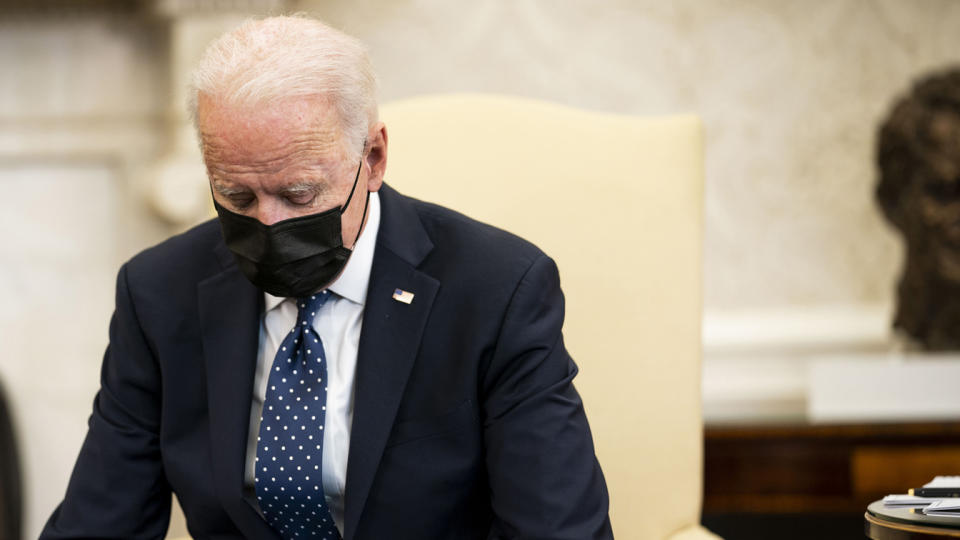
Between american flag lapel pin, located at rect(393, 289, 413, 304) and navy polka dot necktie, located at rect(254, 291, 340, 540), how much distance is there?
10 cm

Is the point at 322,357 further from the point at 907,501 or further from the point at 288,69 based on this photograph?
the point at 907,501

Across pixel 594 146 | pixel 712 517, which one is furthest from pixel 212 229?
pixel 712 517

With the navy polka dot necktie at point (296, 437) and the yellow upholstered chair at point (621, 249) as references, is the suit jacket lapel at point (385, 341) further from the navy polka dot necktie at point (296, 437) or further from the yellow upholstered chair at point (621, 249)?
the yellow upholstered chair at point (621, 249)

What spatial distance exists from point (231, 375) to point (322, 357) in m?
0.13

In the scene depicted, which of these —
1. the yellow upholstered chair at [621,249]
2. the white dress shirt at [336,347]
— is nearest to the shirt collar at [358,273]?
the white dress shirt at [336,347]

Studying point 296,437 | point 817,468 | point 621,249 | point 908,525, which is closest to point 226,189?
point 296,437

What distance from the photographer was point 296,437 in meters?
1.33

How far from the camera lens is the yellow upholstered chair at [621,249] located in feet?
5.23

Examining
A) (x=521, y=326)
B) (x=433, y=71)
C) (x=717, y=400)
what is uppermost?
(x=433, y=71)

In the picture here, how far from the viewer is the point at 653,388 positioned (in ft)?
5.24

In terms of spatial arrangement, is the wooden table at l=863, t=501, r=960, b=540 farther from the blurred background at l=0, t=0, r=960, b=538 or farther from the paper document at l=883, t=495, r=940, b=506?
the blurred background at l=0, t=0, r=960, b=538

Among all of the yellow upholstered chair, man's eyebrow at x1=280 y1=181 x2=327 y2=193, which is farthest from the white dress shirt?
the yellow upholstered chair

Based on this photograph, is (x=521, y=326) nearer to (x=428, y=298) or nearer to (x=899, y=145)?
(x=428, y=298)

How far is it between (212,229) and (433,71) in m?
1.39
